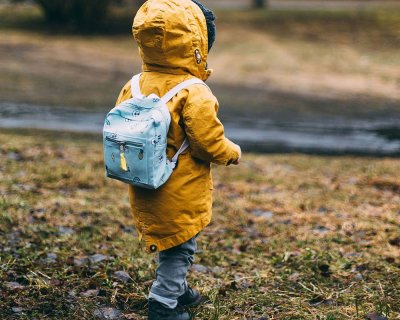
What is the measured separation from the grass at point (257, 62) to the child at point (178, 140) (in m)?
9.48

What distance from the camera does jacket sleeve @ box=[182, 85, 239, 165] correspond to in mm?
3387

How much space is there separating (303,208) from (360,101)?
356 inches

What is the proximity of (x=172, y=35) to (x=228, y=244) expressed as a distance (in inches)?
94.6

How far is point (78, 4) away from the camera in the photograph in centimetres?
2228

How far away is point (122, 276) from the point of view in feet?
14.5

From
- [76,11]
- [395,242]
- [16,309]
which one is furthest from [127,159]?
[76,11]

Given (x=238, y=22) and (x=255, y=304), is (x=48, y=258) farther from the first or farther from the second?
(x=238, y=22)

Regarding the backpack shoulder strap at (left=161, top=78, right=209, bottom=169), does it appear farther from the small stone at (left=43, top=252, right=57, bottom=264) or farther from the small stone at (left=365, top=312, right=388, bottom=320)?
the small stone at (left=43, top=252, right=57, bottom=264)

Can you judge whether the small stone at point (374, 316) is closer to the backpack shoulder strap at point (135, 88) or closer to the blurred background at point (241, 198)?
the blurred background at point (241, 198)

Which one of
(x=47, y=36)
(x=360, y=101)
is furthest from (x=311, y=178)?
(x=47, y=36)

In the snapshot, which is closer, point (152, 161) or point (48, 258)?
point (152, 161)

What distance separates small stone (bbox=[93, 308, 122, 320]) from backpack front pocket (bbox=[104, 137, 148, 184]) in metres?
0.92

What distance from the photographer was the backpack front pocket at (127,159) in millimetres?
3291

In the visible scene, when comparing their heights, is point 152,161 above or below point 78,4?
above
